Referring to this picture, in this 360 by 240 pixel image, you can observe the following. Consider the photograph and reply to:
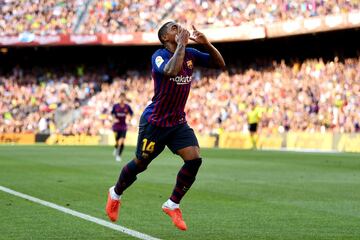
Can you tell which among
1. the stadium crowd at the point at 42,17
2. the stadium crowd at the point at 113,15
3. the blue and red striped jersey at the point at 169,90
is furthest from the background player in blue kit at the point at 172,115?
the stadium crowd at the point at 42,17

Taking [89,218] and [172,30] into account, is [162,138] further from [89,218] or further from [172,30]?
[89,218]

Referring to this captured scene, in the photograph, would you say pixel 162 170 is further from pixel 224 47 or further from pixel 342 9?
pixel 224 47

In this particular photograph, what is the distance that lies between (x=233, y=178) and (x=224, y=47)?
32.2 meters

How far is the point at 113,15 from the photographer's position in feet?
170

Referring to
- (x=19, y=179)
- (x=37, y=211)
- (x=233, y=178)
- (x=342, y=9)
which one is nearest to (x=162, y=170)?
(x=233, y=178)

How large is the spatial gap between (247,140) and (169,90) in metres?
33.4

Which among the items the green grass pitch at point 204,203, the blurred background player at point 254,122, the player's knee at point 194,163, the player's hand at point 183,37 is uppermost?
the blurred background player at point 254,122

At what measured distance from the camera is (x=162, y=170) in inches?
854

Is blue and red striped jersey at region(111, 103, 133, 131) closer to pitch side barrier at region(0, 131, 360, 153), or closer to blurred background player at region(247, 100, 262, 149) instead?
blurred background player at region(247, 100, 262, 149)

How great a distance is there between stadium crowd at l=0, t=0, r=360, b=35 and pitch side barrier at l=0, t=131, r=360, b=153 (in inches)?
252

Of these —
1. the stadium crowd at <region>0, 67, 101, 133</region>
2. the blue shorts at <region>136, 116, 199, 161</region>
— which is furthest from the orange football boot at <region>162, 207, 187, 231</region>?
the stadium crowd at <region>0, 67, 101, 133</region>

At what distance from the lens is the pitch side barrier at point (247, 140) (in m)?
36.7

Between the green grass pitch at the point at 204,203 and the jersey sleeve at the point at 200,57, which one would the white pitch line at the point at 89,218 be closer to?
the green grass pitch at the point at 204,203

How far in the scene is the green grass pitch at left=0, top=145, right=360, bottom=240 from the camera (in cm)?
928
